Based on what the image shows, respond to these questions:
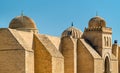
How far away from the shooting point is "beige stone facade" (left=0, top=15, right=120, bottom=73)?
74.1 ft

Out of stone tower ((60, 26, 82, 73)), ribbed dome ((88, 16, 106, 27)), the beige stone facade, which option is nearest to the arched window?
the beige stone facade

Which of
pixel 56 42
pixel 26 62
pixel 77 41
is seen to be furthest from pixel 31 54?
pixel 77 41

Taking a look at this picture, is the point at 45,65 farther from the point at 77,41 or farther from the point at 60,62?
the point at 77,41

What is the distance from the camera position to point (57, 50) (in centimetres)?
2670

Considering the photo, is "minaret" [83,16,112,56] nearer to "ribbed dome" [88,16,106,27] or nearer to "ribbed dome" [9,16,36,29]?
"ribbed dome" [88,16,106,27]

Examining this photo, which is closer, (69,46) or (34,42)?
(34,42)

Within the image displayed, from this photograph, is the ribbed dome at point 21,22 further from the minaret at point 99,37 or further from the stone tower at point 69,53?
the minaret at point 99,37

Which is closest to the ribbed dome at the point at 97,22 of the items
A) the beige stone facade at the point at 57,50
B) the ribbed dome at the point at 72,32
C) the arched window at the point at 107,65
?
the beige stone facade at the point at 57,50

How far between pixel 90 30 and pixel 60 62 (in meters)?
8.63

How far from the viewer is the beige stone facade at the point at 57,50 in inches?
889

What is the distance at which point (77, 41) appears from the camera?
3178 cm

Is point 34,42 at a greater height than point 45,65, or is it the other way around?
point 34,42

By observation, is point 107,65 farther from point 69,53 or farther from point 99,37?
point 69,53

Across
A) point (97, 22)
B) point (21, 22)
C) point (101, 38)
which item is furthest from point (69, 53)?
point (97, 22)
